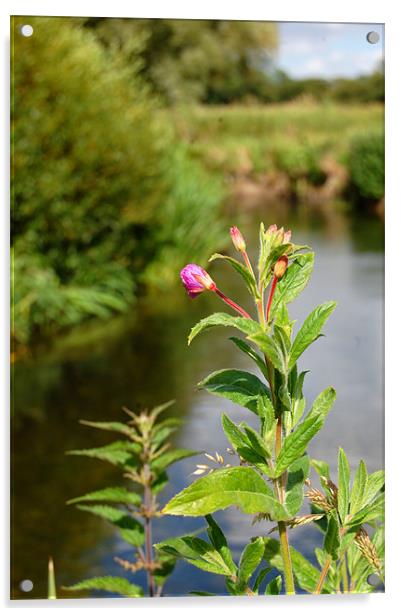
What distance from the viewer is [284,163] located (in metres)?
3.83

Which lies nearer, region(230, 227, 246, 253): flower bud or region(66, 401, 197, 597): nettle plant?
region(230, 227, 246, 253): flower bud

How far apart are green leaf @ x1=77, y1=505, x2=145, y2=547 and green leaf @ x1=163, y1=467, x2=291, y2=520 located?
721 millimetres

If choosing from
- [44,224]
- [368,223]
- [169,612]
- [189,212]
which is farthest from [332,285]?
[189,212]

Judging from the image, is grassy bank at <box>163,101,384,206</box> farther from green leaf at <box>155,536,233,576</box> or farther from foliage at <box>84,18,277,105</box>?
green leaf at <box>155,536,233,576</box>

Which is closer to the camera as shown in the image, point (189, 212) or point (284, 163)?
point (284, 163)

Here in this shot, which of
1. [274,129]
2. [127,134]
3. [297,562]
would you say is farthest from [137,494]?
[127,134]

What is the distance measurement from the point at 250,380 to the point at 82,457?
2.16m

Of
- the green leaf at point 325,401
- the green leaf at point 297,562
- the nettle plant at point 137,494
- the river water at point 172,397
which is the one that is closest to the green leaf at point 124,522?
the nettle plant at point 137,494

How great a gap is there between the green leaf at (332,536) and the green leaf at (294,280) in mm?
239

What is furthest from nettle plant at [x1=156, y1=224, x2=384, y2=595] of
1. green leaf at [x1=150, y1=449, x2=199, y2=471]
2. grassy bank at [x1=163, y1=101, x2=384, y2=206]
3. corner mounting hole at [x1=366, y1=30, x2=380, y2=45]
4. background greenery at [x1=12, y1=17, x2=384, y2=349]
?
grassy bank at [x1=163, y1=101, x2=384, y2=206]

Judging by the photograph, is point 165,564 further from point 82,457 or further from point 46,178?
point 46,178

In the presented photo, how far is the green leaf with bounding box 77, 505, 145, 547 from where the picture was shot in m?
1.62

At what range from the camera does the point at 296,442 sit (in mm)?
960

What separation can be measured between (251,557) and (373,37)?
57.5 inches
